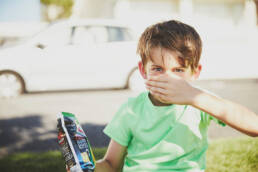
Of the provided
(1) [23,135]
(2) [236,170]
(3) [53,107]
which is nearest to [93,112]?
(3) [53,107]

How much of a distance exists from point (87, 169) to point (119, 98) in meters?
5.32

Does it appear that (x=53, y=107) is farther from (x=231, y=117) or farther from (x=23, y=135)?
(x=231, y=117)

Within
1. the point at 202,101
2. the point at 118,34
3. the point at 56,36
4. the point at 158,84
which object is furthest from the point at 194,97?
the point at 118,34

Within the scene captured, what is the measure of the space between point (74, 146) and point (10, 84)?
630cm

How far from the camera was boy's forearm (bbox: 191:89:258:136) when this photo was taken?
1.05 meters

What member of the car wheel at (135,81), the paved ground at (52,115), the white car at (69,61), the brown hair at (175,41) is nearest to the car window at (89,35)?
the white car at (69,61)

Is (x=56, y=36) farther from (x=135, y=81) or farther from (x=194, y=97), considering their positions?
(x=194, y=97)

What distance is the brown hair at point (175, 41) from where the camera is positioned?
4.33 ft

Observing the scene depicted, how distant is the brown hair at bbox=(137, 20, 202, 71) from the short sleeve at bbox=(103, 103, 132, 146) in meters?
0.29

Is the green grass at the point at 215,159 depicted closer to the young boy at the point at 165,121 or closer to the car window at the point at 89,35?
the young boy at the point at 165,121

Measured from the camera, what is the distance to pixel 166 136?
1302 millimetres

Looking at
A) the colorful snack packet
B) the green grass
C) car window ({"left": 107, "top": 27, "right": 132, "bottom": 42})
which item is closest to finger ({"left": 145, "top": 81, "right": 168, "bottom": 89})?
the colorful snack packet

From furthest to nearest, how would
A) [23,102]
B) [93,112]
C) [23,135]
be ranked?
[23,102] → [93,112] → [23,135]

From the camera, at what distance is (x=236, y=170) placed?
8.04 feet
